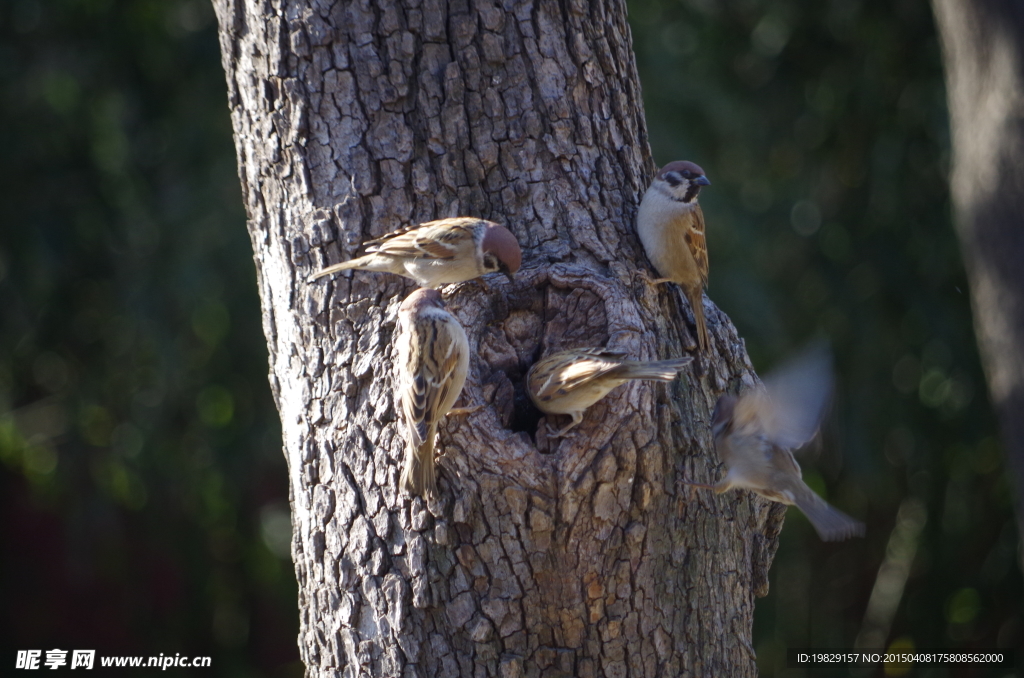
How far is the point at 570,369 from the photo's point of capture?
7.00 ft

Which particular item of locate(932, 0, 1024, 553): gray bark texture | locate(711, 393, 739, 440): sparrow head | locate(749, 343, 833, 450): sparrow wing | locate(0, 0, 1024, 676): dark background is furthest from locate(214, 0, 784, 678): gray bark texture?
locate(0, 0, 1024, 676): dark background

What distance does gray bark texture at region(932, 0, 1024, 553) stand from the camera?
3.63m

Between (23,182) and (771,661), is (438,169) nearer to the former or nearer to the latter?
(23,182)

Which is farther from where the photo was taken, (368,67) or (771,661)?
(771,661)

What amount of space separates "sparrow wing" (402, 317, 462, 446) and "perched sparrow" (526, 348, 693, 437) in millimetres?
227

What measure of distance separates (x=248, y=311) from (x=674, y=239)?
290 centimetres

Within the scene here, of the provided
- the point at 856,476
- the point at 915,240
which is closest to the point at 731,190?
the point at 915,240

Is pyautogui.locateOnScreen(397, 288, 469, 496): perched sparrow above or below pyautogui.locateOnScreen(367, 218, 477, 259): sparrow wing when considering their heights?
below

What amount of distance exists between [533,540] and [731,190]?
3466 mm

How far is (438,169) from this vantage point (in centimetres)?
248

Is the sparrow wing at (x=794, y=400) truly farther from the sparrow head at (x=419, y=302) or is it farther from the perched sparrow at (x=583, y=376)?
the sparrow head at (x=419, y=302)

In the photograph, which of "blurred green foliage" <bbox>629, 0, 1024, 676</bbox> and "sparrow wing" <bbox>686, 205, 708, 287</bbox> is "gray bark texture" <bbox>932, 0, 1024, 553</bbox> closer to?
"blurred green foliage" <bbox>629, 0, 1024, 676</bbox>

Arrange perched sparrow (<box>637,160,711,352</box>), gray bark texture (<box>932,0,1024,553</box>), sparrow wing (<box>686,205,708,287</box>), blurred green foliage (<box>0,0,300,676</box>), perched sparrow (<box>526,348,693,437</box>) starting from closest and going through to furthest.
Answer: perched sparrow (<box>526,348,693,437</box>), perched sparrow (<box>637,160,711,352</box>), sparrow wing (<box>686,205,708,287</box>), gray bark texture (<box>932,0,1024,553</box>), blurred green foliage (<box>0,0,300,676</box>)

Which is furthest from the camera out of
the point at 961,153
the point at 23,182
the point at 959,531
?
the point at 959,531
